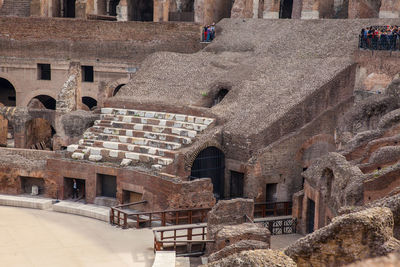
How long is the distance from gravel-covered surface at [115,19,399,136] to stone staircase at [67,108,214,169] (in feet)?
2.42

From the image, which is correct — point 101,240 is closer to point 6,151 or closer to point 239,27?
point 6,151

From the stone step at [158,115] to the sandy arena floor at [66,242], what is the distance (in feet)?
14.6

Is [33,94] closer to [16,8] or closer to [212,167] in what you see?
[16,8]

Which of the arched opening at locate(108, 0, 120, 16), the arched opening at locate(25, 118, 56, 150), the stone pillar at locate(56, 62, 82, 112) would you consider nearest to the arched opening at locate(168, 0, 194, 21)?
the arched opening at locate(108, 0, 120, 16)

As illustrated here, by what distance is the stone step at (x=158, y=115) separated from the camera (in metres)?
19.7

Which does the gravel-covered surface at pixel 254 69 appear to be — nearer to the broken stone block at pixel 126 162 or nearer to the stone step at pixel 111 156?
the stone step at pixel 111 156

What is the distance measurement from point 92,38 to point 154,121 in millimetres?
7729

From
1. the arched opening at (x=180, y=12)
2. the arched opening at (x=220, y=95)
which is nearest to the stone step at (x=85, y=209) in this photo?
the arched opening at (x=220, y=95)

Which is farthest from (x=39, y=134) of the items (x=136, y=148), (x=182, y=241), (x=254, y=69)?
(x=182, y=241)

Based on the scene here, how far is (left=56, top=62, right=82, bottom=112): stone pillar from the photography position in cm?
2200

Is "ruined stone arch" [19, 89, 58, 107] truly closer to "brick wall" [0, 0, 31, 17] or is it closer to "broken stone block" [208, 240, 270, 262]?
"brick wall" [0, 0, 31, 17]

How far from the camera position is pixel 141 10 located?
3166 cm

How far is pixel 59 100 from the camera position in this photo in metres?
22.0

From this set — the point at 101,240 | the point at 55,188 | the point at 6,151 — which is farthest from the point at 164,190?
the point at 6,151
